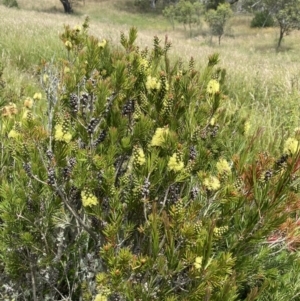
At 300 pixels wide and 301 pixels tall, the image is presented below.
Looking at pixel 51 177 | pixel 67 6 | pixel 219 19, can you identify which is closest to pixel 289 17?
pixel 219 19

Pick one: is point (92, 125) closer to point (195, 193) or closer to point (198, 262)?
point (195, 193)

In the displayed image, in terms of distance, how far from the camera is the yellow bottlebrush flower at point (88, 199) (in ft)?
3.81

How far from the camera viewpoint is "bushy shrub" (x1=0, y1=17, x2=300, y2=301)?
41.4 inches

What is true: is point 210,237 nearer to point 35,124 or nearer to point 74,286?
point 35,124

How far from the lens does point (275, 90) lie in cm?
571

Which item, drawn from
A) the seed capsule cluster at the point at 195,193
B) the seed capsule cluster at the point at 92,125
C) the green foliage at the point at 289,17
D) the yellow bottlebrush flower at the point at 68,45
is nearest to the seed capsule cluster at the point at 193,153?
the seed capsule cluster at the point at 195,193

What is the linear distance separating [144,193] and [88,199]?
176 mm

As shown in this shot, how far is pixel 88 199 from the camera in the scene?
1.16 meters

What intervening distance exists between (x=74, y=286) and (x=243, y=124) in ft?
3.47

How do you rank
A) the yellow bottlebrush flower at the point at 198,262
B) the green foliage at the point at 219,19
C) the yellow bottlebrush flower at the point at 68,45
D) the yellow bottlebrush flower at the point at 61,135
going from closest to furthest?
the yellow bottlebrush flower at the point at 198,262 → the yellow bottlebrush flower at the point at 61,135 → the yellow bottlebrush flower at the point at 68,45 → the green foliage at the point at 219,19

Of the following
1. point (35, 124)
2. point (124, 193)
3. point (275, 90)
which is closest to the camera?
point (35, 124)

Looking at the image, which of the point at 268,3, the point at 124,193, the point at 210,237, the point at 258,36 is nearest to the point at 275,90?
the point at 124,193

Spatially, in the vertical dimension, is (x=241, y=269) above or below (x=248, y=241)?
below

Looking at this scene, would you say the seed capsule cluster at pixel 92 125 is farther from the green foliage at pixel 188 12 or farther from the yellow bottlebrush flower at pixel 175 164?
the green foliage at pixel 188 12
